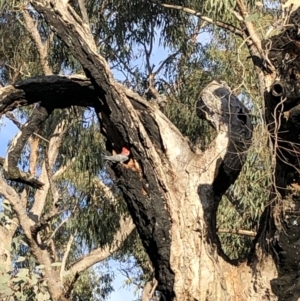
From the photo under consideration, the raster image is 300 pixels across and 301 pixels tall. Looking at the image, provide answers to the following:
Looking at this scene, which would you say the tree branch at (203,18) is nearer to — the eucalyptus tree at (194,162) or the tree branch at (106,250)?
the eucalyptus tree at (194,162)

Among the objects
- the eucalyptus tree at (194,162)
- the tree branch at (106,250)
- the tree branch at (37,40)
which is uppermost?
the tree branch at (37,40)

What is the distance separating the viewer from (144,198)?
148 inches

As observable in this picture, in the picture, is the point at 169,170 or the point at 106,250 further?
the point at 106,250

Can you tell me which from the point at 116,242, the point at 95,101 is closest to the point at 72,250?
the point at 116,242

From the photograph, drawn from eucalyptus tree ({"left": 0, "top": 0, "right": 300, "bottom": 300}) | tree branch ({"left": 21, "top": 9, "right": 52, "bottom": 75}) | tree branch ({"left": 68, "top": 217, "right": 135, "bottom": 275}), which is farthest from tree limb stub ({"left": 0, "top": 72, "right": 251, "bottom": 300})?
tree branch ({"left": 68, "top": 217, "right": 135, "bottom": 275})

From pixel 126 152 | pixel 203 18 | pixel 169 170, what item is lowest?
pixel 169 170

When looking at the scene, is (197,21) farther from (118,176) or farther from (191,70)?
(118,176)

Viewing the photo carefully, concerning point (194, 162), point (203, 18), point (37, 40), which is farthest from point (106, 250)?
point (194, 162)

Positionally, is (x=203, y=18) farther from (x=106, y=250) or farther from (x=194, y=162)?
(x=106, y=250)

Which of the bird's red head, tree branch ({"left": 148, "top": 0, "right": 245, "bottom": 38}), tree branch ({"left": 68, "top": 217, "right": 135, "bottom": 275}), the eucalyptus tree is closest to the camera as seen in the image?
the eucalyptus tree

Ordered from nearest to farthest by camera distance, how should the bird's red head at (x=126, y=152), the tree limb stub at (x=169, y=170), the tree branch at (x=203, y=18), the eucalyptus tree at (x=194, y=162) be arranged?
the eucalyptus tree at (x=194, y=162) < the tree limb stub at (x=169, y=170) < the bird's red head at (x=126, y=152) < the tree branch at (x=203, y=18)

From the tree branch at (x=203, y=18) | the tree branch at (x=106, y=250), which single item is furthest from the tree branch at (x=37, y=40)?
Answer: the tree branch at (x=106, y=250)

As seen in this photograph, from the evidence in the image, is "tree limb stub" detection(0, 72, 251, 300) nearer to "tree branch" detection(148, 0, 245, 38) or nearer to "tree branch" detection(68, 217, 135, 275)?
"tree branch" detection(148, 0, 245, 38)

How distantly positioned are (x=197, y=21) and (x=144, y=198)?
4.84 m
